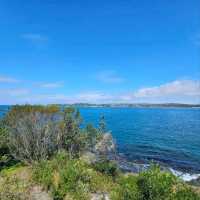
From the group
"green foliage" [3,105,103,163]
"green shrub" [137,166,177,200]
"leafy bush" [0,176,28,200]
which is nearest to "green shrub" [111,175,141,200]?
"green shrub" [137,166,177,200]

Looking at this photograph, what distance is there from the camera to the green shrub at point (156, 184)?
Answer: 11500 mm

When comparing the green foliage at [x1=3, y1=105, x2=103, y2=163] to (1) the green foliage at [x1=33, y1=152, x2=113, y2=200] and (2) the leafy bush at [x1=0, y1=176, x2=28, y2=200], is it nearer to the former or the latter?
(1) the green foliage at [x1=33, y1=152, x2=113, y2=200]

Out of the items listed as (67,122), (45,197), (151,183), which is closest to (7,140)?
(67,122)

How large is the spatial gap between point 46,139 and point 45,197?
827 cm

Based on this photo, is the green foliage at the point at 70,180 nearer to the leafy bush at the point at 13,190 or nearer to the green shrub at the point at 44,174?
the green shrub at the point at 44,174

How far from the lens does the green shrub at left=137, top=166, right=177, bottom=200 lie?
11.5 meters

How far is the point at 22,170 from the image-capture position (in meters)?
22.2

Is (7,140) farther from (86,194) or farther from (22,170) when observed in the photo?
(86,194)

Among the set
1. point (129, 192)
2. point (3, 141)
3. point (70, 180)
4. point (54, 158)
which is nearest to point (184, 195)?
point (129, 192)

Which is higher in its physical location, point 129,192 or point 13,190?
point 129,192

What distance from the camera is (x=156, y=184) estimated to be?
11641 millimetres

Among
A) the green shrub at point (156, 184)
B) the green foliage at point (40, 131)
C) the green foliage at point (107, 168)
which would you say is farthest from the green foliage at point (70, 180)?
the green shrub at point (156, 184)

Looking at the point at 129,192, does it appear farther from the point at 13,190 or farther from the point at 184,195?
the point at 13,190

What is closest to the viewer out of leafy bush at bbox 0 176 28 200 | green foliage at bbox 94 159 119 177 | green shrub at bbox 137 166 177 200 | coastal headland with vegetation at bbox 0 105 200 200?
green shrub at bbox 137 166 177 200
